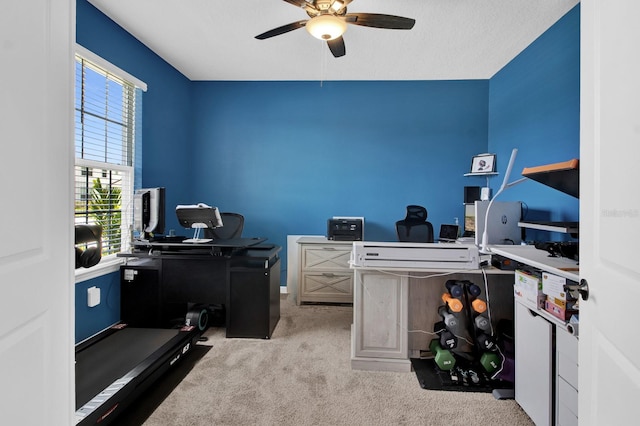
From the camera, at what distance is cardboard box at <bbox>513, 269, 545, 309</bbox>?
166 cm

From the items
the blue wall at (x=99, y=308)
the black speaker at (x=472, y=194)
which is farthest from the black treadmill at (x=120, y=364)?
the black speaker at (x=472, y=194)

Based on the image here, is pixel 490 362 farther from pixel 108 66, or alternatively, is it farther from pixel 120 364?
pixel 108 66

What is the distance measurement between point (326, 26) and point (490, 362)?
2.75 metres

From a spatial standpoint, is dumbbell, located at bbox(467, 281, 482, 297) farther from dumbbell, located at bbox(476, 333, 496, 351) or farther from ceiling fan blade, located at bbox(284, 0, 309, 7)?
ceiling fan blade, located at bbox(284, 0, 309, 7)

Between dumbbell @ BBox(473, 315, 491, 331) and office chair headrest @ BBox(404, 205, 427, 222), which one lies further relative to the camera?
office chair headrest @ BBox(404, 205, 427, 222)

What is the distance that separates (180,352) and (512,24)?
4066 millimetres

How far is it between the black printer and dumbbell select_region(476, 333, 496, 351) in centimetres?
188

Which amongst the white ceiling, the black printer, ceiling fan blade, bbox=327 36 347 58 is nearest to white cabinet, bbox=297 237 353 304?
the black printer

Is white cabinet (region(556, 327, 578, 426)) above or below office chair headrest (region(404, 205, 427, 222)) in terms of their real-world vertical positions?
below

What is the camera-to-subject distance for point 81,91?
2475mm

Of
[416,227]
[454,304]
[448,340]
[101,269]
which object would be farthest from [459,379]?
[101,269]

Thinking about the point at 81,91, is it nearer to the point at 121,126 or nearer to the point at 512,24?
the point at 121,126

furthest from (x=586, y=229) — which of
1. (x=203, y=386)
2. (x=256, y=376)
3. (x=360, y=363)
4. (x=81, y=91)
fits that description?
(x=81, y=91)

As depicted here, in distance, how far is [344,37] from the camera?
3.05 meters
